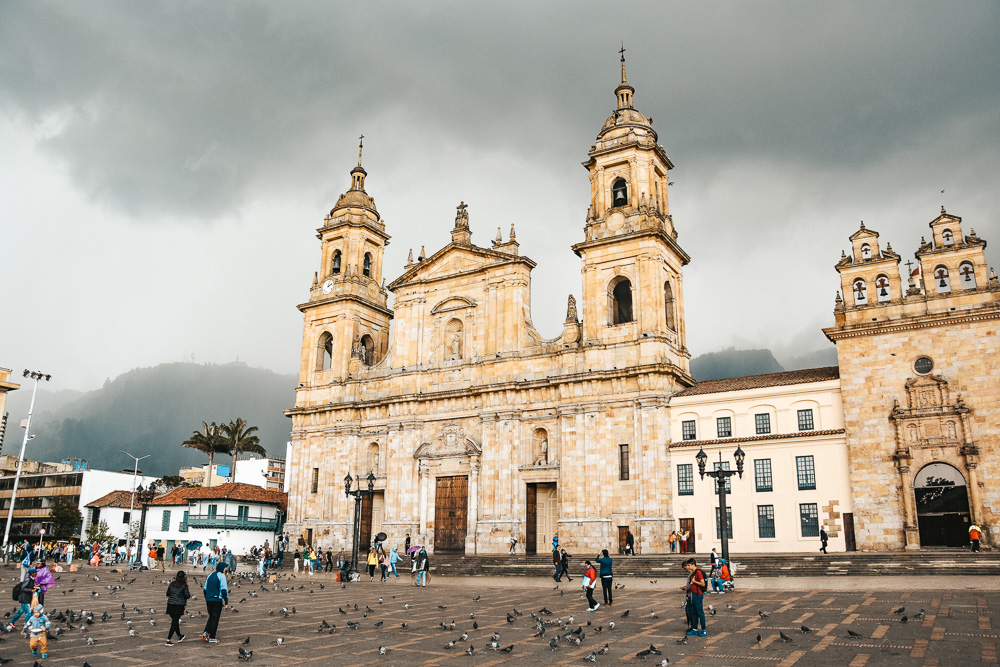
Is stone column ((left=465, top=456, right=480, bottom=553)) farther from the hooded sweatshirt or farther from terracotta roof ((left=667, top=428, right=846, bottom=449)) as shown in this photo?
the hooded sweatshirt

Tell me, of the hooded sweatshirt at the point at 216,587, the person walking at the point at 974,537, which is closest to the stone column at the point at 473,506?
the person walking at the point at 974,537

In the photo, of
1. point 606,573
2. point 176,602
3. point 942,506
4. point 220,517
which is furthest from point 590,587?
point 220,517

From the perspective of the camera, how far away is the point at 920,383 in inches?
1329

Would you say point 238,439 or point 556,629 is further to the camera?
point 238,439

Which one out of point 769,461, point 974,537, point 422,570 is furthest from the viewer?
point 769,461

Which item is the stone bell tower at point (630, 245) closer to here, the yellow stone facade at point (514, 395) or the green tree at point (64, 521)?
the yellow stone facade at point (514, 395)

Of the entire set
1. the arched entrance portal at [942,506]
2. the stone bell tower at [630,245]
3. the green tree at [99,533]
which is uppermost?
the stone bell tower at [630,245]

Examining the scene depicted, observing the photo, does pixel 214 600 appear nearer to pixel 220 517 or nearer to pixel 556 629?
pixel 556 629

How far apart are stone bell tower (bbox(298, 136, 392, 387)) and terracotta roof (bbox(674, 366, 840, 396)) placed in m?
23.4

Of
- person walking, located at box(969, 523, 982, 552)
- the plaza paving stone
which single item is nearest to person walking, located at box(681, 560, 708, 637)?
the plaza paving stone

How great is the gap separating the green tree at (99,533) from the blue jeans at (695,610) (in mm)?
60125

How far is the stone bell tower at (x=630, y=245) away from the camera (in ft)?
137

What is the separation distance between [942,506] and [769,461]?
724cm

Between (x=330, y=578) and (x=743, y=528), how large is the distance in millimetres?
19792
